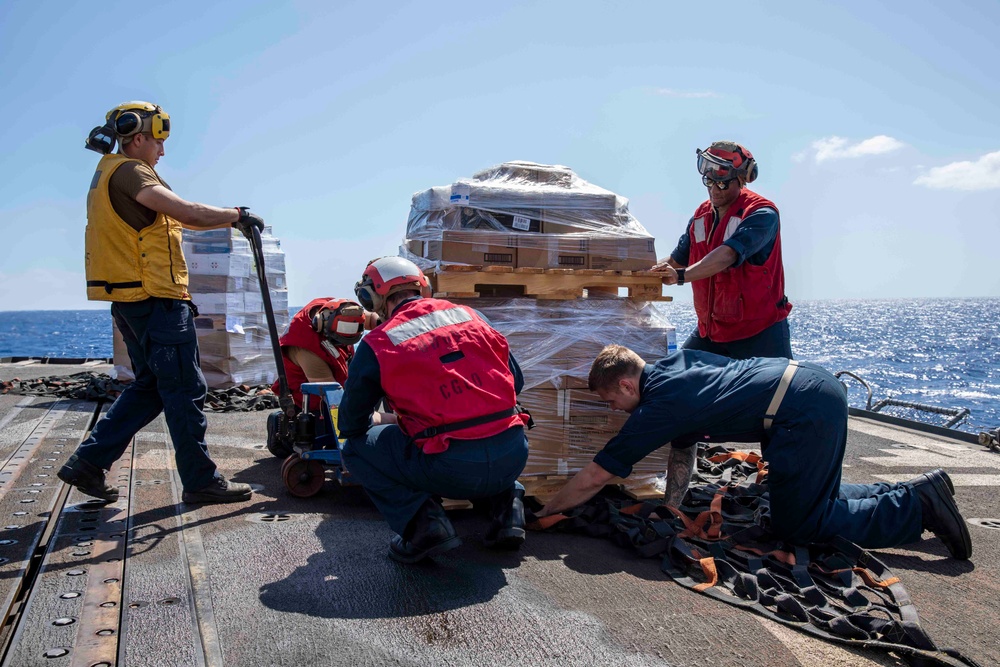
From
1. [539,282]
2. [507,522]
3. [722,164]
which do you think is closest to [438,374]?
[507,522]

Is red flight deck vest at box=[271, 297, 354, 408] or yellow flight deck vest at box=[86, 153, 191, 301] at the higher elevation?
yellow flight deck vest at box=[86, 153, 191, 301]

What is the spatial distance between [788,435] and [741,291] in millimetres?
1265

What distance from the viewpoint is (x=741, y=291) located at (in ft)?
15.9

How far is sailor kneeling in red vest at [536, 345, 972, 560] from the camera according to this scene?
383cm

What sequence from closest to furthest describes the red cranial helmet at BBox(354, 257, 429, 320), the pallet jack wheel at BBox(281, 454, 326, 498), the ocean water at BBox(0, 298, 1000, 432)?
1. the red cranial helmet at BBox(354, 257, 429, 320)
2. the pallet jack wheel at BBox(281, 454, 326, 498)
3. the ocean water at BBox(0, 298, 1000, 432)

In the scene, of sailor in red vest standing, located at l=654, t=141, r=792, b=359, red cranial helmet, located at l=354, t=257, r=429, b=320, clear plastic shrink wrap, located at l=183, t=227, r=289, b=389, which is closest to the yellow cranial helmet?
red cranial helmet, located at l=354, t=257, r=429, b=320

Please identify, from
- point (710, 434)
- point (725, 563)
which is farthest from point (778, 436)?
point (725, 563)

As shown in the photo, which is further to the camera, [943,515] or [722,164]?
[722,164]

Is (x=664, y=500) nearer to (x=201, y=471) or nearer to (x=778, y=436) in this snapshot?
(x=778, y=436)

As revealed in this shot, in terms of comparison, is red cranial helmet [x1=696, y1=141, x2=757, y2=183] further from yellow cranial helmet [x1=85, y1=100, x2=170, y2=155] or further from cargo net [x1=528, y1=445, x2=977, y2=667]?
yellow cranial helmet [x1=85, y1=100, x2=170, y2=155]

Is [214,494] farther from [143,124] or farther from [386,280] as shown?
[143,124]

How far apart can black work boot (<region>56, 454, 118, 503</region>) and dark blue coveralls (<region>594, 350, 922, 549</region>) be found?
2613 millimetres

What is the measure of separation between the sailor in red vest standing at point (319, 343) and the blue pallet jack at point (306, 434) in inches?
15.0

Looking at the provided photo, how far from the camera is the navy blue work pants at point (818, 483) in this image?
12.5ft
